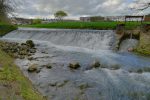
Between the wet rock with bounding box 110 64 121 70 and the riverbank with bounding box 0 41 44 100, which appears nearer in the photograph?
the riverbank with bounding box 0 41 44 100

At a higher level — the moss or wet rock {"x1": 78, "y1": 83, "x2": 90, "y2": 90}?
the moss

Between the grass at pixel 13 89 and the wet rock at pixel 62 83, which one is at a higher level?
the grass at pixel 13 89

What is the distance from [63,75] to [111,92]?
14.0ft

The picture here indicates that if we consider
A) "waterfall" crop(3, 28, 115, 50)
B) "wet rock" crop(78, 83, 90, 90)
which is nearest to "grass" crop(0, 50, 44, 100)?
"wet rock" crop(78, 83, 90, 90)

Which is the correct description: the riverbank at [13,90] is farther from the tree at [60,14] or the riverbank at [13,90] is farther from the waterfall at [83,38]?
the tree at [60,14]

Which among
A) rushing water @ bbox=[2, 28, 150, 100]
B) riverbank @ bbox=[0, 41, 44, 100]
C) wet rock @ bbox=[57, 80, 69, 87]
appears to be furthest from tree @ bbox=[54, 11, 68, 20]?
riverbank @ bbox=[0, 41, 44, 100]

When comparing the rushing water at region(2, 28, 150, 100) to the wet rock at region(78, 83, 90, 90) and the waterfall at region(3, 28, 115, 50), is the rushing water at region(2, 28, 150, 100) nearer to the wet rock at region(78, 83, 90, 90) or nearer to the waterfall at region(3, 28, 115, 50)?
the wet rock at region(78, 83, 90, 90)

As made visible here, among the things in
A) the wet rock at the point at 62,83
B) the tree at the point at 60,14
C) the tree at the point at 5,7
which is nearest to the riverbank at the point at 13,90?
the wet rock at the point at 62,83

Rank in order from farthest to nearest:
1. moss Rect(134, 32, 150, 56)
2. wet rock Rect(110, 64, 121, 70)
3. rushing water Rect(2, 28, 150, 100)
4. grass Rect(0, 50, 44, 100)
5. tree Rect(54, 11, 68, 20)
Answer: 1. tree Rect(54, 11, 68, 20)
2. moss Rect(134, 32, 150, 56)
3. wet rock Rect(110, 64, 121, 70)
4. rushing water Rect(2, 28, 150, 100)
5. grass Rect(0, 50, 44, 100)

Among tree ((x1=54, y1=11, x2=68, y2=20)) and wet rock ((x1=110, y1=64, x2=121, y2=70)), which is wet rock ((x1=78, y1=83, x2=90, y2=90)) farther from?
tree ((x1=54, y1=11, x2=68, y2=20))

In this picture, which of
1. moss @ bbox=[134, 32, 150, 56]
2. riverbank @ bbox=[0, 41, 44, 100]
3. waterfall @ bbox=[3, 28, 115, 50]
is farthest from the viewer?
waterfall @ bbox=[3, 28, 115, 50]

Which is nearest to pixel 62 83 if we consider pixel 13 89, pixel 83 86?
pixel 83 86

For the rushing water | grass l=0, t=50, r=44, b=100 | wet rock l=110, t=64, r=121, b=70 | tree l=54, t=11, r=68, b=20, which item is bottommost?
wet rock l=110, t=64, r=121, b=70

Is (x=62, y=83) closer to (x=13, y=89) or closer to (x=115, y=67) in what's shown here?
(x=13, y=89)
